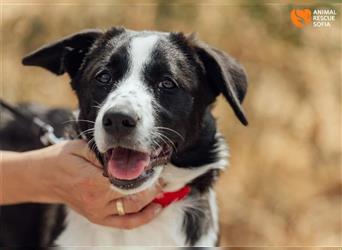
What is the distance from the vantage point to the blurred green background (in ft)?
14.8

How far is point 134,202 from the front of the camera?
8.60ft

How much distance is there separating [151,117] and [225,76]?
0.37 m

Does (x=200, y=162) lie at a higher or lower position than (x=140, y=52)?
lower

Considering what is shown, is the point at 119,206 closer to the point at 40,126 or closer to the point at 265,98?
the point at 40,126

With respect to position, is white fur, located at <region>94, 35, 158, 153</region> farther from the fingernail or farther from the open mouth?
the fingernail

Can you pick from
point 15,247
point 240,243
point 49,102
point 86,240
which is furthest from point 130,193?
point 49,102

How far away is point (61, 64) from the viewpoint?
2.75m

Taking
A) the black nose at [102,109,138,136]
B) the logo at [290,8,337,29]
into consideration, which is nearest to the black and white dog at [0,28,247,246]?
the black nose at [102,109,138,136]

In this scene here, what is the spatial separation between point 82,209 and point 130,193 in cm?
37

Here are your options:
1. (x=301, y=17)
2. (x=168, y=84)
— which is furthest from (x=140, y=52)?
(x=301, y=17)

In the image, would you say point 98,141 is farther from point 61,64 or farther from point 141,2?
point 141,2

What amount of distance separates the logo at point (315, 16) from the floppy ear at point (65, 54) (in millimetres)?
1666

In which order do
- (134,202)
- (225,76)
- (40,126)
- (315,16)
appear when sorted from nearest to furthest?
1. (225,76)
2. (134,202)
3. (40,126)
4. (315,16)

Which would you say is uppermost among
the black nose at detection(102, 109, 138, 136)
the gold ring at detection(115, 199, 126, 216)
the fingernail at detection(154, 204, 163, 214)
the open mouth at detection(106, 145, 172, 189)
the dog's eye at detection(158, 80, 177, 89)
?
the dog's eye at detection(158, 80, 177, 89)
